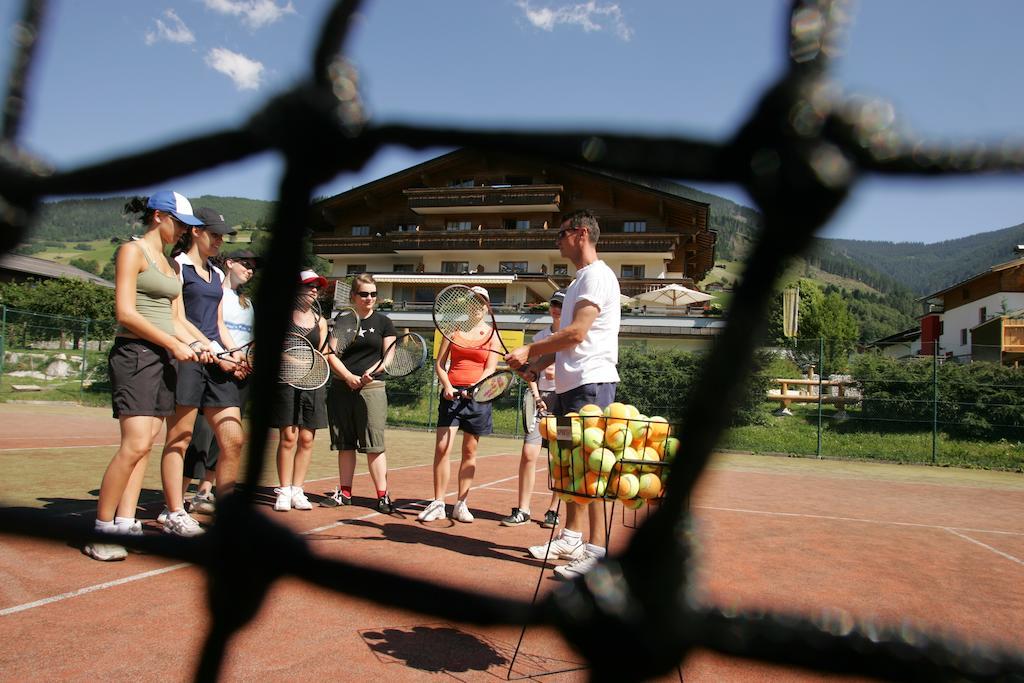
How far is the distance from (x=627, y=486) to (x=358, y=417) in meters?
2.91

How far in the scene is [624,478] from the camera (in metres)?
2.71

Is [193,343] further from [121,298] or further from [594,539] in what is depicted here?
[594,539]

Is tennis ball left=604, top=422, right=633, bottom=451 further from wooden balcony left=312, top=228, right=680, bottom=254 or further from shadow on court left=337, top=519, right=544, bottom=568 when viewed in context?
shadow on court left=337, top=519, right=544, bottom=568

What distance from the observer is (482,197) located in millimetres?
1621

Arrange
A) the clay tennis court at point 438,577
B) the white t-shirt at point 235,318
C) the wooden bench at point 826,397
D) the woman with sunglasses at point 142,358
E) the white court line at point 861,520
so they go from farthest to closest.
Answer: the wooden bench at point 826,397
the white court line at point 861,520
the white t-shirt at point 235,318
the woman with sunglasses at point 142,358
the clay tennis court at point 438,577

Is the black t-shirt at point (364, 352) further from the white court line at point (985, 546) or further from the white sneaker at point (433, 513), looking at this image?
the white court line at point (985, 546)

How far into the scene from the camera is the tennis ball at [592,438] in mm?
2838

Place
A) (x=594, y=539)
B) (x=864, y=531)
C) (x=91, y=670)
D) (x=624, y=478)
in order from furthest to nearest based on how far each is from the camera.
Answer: (x=864, y=531) → (x=594, y=539) → (x=624, y=478) → (x=91, y=670)

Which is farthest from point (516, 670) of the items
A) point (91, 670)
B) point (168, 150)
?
point (168, 150)

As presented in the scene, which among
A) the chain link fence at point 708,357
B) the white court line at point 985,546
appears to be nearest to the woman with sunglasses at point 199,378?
the chain link fence at point 708,357

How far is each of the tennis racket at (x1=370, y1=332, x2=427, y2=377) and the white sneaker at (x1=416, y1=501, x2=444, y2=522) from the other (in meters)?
1.04

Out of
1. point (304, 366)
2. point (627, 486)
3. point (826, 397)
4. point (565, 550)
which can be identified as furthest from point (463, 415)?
point (826, 397)

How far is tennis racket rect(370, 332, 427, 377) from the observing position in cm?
575

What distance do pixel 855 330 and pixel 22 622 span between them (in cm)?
1389
